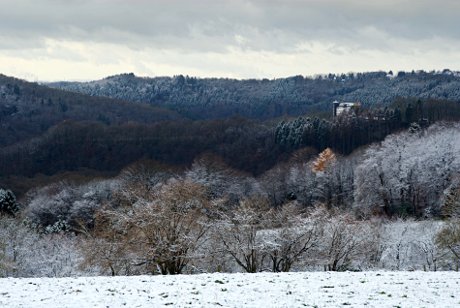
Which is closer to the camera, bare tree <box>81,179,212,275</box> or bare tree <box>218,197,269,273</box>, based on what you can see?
bare tree <box>81,179,212,275</box>

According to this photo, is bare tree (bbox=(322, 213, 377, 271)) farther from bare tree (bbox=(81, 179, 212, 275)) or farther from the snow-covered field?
the snow-covered field

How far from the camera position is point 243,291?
20266 mm

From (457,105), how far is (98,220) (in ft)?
483

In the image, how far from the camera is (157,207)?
109 ft

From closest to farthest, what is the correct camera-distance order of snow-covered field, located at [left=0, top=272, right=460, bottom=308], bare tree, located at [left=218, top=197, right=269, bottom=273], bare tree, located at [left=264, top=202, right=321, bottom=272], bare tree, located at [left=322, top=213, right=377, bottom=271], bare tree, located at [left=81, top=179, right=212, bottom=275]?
snow-covered field, located at [left=0, top=272, right=460, bottom=308] < bare tree, located at [left=81, top=179, right=212, bottom=275] < bare tree, located at [left=218, top=197, right=269, bottom=273] < bare tree, located at [left=264, top=202, right=321, bottom=272] < bare tree, located at [left=322, top=213, right=377, bottom=271]

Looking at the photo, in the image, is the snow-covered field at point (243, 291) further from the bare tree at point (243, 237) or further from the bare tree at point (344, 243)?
the bare tree at point (344, 243)

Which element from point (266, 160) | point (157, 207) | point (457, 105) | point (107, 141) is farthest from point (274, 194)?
point (457, 105)

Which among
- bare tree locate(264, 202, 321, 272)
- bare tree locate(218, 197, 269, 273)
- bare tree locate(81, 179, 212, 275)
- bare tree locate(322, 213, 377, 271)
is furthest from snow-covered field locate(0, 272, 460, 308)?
bare tree locate(322, 213, 377, 271)

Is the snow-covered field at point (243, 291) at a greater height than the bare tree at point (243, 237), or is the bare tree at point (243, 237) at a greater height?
the snow-covered field at point (243, 291)

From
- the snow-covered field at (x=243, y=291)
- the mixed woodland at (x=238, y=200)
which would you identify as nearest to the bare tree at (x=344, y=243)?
the mixed woodland at (x=238, y=200)

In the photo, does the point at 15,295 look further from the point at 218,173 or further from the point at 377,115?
the point at 377,115

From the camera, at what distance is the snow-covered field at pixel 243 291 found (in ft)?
61.0

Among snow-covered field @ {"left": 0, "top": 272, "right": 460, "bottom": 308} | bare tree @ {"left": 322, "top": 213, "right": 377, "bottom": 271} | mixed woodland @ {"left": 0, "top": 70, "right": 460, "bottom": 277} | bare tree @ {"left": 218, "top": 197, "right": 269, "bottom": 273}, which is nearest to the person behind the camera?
snow-covered field @ {"left": 0, "top": 272, "right": 460, "bottom": 308}

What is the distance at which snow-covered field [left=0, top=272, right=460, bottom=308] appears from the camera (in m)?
18.6
